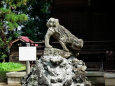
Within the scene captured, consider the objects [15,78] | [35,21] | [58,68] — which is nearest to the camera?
[58,68]

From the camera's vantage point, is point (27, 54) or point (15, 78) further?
point (15, 78)

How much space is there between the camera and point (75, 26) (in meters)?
12.7

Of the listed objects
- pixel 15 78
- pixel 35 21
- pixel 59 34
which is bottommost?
pixel 15 78

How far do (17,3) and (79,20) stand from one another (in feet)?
14.6

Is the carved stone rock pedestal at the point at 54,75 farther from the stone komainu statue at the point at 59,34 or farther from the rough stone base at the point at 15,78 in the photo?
the rough stone base at the point at 15,78

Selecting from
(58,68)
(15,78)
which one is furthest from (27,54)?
(15,78)

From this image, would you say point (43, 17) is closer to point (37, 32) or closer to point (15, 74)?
point (37, 32)

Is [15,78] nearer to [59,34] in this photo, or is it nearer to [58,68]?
[59,34]

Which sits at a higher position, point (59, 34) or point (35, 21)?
point (35, 21)

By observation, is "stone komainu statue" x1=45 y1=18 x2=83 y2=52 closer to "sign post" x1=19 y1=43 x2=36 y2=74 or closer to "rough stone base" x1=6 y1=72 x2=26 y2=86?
"sign post" x1=19 y1=43 x2=36 y2=74

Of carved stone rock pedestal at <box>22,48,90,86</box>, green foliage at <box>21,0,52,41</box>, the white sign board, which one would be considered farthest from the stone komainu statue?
green foliage at <box>21,0,52,41</box>

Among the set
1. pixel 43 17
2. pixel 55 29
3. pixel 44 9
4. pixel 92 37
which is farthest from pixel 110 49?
pixel 43 17

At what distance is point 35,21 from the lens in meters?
25.5

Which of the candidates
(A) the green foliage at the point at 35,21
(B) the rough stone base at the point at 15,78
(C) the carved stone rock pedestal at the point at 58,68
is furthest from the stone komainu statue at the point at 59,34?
(A) the green foliage at the point at 35,21
